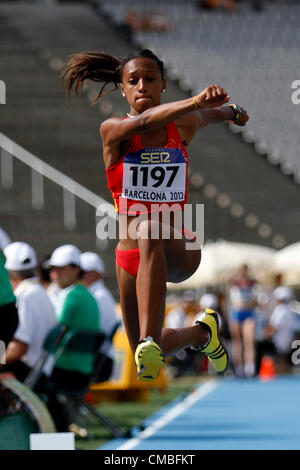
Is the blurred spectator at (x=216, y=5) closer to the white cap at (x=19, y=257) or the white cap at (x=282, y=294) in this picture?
the white cap at (x=282, y=294)

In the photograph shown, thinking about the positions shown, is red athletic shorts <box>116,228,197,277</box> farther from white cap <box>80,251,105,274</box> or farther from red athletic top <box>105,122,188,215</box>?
white cap <box>80,251,105,274</box>

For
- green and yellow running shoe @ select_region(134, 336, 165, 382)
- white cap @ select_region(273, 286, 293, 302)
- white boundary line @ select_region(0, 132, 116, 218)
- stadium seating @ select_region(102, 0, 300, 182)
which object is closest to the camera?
green and yellow running shoe @ select_region(134, 336, 165, 382)

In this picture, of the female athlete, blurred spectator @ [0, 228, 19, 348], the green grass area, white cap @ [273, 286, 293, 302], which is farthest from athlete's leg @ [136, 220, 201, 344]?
white cap @ [273, 286, 293, 302]

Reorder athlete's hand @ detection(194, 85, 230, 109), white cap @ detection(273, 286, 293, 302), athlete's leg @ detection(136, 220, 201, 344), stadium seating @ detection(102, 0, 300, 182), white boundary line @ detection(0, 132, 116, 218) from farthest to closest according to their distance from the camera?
A: stadium seating @ detection(102, 0, 300, 182) < white boundary line @ detection(0, 132, 116, 218) < white cap @ detection(273, 286, 293, 302) < athlete's leg @ detection(136, 220, 201, 344) < athlete's hand @ detection(194, 85, 230, 109)

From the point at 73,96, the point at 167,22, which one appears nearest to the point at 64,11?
the point at 167,22

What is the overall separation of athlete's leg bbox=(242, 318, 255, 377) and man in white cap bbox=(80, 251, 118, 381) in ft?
26.3

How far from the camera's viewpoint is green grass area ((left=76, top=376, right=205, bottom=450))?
10.9 meters

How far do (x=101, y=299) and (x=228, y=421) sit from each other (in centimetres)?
260

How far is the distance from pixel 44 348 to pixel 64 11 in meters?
34.0

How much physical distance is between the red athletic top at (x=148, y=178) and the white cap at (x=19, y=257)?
3651mm

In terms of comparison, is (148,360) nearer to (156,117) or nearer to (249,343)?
(156,117)

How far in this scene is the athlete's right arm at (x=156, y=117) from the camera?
409 cm

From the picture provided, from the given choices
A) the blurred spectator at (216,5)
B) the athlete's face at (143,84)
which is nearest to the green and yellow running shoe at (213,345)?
the athlete's face at (143,84)

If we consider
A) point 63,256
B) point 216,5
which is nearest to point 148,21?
point 216,5
